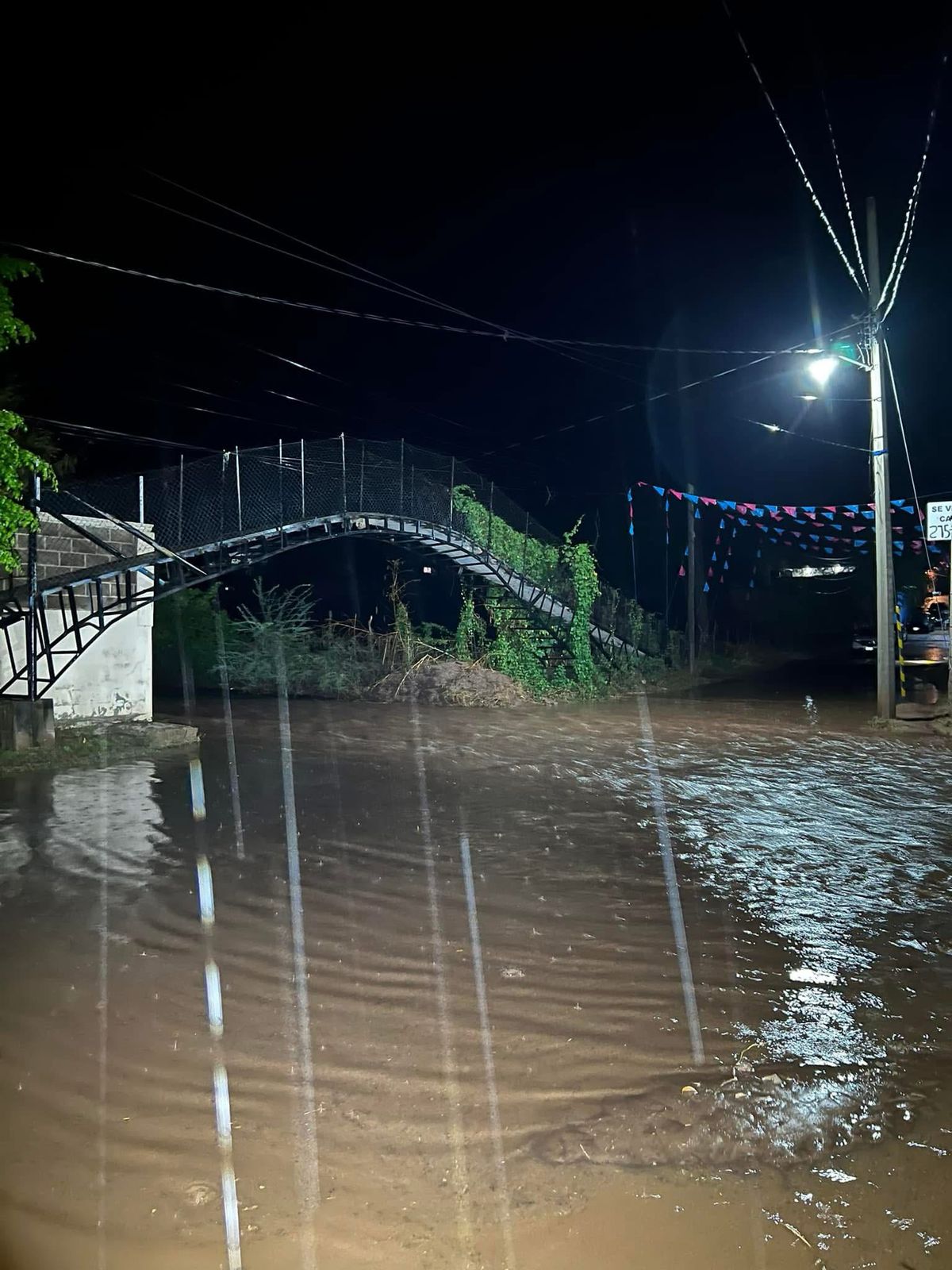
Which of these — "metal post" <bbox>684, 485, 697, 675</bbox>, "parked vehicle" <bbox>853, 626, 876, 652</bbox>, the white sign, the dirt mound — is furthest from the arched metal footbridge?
"parked vehicle" <bbox>853, 626, 876, 652</bbox>

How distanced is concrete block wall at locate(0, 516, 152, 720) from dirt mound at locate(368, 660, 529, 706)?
23.6ft

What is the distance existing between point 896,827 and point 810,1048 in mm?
5499

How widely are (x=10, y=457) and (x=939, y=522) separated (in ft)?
48.8

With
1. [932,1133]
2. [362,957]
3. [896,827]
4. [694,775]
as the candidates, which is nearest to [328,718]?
[694,775]

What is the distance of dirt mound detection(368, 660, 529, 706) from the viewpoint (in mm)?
21875

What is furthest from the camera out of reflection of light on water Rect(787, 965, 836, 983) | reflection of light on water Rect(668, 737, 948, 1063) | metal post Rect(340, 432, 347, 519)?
metal post Rect(340, 432, 347, 519)

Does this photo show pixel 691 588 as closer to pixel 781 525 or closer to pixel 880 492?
pixel 880 492

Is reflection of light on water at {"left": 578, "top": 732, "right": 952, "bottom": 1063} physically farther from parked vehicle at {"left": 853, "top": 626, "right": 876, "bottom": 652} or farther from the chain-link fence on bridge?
parked vehicle at {"left": 853, "top": 626, "right": 876, "bottom": 652}

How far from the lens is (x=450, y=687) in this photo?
22.3 m

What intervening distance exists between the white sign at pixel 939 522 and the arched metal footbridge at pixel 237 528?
35.8ft

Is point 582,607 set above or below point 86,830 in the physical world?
above

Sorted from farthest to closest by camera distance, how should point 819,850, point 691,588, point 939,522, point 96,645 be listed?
point 691,588 < point 939,522 < point 96,645 < point 819,850

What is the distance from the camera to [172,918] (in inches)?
265

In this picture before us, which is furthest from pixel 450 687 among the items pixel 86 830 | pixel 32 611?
pixel 86 830
